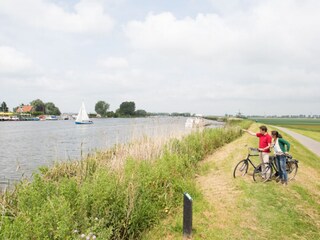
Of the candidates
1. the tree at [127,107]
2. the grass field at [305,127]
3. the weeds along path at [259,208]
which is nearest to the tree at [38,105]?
the tree at [127,107]

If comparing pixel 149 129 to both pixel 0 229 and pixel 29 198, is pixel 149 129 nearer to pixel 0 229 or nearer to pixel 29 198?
pixel 29 198

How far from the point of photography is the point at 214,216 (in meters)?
6.71

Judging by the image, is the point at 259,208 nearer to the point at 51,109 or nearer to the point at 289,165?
the point at 289,165

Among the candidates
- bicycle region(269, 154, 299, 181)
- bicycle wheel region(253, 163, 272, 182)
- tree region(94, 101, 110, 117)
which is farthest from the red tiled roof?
bicycle region(269, 154, 299, 181)

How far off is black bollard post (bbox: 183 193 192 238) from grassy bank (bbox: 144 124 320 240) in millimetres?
427

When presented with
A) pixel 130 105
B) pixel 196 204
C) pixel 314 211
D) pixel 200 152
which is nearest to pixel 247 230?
pixel 196 204

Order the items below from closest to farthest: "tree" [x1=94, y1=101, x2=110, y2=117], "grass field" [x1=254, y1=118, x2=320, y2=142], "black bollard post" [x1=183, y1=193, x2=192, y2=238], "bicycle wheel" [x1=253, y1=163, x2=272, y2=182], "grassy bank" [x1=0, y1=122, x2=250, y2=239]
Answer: "grassy bank" [x1=0, y1=122, x2=250, y2=239] < "black bollard post" [x1=183, y1=193, x2=192, y2=238] < "bicycle wheel" [x1=253, y1=163, x2=272, y2=182] < "grass field" [x1=254, y1=118, x2=320, y2=142] < "tree" [x1=94, y1=101, x2=110, y2=117]

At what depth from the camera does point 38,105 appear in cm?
13175

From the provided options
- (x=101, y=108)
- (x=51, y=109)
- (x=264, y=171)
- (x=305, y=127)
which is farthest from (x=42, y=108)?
(x=264, y=171)

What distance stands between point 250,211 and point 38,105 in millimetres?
141019

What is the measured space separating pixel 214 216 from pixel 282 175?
150 inches

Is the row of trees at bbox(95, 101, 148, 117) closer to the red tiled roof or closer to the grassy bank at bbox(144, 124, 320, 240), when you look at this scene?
the red tiled roof

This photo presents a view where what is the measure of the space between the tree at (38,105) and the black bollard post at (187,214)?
140766 mm

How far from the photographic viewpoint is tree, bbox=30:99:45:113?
132 m
